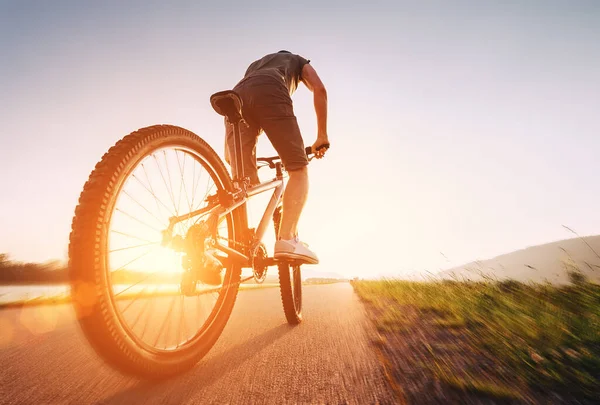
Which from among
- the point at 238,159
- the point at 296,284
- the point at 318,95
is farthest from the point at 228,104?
the point at 296,284

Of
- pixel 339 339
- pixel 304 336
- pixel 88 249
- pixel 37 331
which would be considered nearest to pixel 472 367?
pixel 339 339

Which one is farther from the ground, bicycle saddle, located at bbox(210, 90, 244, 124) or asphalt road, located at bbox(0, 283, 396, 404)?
bicycle saddle, located at bbox(210, 90, 244, 124)

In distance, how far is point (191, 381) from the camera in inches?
53.9

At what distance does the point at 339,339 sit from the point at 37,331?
2.00 metres

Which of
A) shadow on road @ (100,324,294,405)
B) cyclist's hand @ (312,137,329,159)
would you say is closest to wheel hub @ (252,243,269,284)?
shadow on road @ (100,324,294,405)

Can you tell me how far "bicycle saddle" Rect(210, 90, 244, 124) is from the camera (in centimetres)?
221

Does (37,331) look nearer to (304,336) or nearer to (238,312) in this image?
(238,312)

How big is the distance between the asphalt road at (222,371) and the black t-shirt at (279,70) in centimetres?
204

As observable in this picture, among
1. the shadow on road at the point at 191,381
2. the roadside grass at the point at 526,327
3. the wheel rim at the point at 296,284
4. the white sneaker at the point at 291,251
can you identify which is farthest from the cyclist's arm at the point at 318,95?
the shadow on road at the point at 191,381

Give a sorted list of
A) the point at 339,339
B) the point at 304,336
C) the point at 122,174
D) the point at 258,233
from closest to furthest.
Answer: the point at 122,174, the point at 339,339, the point at 304,336, the point at 258,233

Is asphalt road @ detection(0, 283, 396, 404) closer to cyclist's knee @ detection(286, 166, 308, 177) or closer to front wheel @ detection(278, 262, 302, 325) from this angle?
front wheel @ detection(278, 262, 302, 325)

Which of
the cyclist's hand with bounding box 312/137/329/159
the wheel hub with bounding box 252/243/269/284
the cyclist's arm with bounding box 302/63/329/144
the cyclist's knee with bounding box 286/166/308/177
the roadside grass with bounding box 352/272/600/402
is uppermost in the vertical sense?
the cyclist's arm with bounding box 302/63/329/144

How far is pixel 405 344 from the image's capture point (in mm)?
1873

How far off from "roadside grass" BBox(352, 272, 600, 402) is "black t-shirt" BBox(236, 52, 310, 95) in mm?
2205
